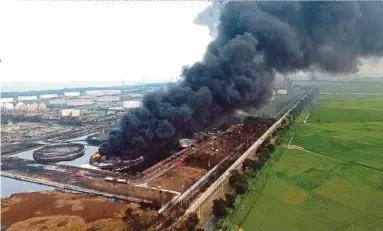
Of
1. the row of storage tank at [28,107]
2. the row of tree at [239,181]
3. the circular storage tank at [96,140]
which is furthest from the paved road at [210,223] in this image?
the row of storage tank at [28,107]

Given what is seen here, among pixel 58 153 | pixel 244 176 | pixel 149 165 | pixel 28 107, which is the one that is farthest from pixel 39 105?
pixel 244 176

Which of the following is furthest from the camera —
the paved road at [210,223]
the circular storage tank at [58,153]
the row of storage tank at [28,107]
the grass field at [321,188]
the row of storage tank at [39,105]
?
the row of storage tank at [39,105]

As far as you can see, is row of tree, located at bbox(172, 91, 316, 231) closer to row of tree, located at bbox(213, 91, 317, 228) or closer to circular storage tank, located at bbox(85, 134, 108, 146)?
row of tree, located at bbox(213, 91, 317, 228)

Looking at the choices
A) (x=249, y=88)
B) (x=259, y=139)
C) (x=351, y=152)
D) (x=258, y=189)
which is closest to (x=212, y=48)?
(x=249, y=88)

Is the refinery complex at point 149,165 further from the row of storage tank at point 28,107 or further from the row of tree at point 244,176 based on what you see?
the row of storage tank at point 28,107

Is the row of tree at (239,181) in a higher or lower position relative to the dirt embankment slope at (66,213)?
higher

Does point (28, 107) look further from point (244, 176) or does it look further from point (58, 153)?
point (244, 176)
